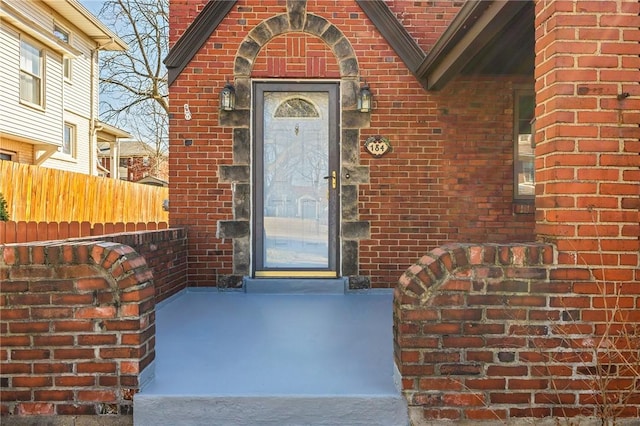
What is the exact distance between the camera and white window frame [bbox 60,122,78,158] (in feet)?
46.4

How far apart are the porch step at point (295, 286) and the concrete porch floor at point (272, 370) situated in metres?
0.80

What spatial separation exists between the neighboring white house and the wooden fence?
2.83 m

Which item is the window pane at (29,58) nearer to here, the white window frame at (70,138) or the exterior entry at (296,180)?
the white window frame at (70,138)

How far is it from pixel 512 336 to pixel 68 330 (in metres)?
2.25

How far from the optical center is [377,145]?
489 centimetres

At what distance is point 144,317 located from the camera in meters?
2.24

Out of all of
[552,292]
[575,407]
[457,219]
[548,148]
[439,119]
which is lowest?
[575,407]

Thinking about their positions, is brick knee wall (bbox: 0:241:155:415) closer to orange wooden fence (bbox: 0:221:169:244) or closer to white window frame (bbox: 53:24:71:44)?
orange wooden fence (bbox: 0:221:169:244)

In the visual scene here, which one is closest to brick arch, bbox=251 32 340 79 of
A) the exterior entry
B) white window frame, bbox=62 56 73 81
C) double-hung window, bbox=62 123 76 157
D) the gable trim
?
the exterior entry

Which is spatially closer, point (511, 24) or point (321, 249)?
point (511, 24)

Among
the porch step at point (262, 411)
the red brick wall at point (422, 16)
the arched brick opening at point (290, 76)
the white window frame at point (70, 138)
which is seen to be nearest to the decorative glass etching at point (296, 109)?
the arched brick opening at point (290, 76)

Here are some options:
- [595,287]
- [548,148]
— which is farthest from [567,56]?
[595,287]

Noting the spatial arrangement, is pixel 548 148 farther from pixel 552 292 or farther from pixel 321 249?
pixel 321 249

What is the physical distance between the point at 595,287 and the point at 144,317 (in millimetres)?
2309
